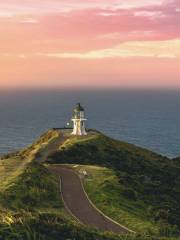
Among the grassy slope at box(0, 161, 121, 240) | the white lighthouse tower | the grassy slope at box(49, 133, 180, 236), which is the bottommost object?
the grassy slope at box(49, 133, 180, 236)

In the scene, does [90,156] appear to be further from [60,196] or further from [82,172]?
[60,196]

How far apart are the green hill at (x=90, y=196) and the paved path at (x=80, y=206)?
0.66m

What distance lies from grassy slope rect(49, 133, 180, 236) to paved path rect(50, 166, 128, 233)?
943 millimetres

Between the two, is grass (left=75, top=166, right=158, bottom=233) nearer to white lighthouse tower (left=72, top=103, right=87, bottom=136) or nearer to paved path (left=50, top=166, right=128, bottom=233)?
paved path (left=50, top=166, right=128, bottom=233)

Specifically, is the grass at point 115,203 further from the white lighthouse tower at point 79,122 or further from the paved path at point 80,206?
the white lighthouse tower at point 79,122

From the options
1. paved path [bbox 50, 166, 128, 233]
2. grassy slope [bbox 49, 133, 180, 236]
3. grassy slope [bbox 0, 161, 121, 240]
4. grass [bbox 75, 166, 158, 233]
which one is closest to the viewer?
grassy slope [bbox 0, 161, 121, 240]

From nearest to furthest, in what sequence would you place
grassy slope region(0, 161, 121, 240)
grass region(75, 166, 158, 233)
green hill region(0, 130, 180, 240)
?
grassy slope region(0, 161, 121, 240) → green hill region(0, 130, 180, 240) → grass region(75, 166, 158, 233)

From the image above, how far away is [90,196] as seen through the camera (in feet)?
132

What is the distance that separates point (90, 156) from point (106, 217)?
35.6 metres

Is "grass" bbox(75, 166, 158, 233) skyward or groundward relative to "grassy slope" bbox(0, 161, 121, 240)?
groundward

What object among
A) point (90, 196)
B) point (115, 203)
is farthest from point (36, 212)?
point (90, 196)

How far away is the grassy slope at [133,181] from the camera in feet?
120

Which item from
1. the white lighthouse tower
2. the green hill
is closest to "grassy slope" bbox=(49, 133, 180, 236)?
the green hill

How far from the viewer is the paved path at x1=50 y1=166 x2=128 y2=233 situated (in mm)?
32094
